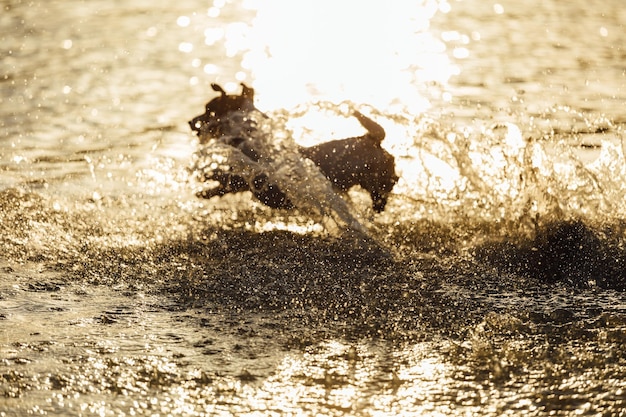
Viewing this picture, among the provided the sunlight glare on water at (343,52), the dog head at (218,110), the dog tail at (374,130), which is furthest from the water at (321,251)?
the dog tail at (374,130)

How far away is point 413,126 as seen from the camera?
368 inches

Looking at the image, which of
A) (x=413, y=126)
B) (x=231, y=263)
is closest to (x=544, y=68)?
(x=413, y=126)

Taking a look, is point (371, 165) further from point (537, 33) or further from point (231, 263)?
point (537, 33)

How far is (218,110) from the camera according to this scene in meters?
8.54

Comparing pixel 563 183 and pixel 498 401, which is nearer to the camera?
pixel 498 401

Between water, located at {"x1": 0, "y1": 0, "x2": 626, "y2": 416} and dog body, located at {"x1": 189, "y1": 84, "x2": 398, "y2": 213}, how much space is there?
6.0 inches

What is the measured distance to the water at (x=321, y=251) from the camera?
17.7ft

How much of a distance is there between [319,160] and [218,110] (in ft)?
3.22

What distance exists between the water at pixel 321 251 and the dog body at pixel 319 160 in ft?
0.50

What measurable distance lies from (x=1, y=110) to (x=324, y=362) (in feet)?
25.5

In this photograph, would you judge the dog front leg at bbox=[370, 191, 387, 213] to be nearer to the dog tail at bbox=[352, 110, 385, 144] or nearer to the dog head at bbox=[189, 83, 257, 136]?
the dog tail at bbox=[352, 110, 385, 144]

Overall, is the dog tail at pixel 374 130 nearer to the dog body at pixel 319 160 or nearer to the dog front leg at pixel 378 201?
the dog body at pixel 319 160

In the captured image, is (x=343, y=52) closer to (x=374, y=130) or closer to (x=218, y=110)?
(x=218, y=110)

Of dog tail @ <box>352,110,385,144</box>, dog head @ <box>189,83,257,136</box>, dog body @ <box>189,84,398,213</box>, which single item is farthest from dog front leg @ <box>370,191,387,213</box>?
dog head @ <box>189,83,257,136</box>
